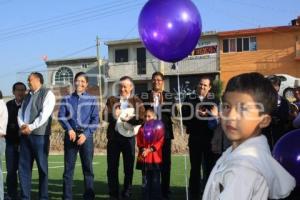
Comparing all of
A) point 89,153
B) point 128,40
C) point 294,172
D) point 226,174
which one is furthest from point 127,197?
point 128,40

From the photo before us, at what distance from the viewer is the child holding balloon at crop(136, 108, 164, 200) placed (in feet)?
20.9

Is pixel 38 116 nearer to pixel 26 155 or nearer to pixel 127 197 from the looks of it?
pixel 26 155

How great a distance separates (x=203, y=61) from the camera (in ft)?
117

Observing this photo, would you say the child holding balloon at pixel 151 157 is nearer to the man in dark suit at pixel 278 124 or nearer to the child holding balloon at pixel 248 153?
the man in dark suit at pixel 278 124

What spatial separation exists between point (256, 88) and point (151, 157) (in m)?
4.31

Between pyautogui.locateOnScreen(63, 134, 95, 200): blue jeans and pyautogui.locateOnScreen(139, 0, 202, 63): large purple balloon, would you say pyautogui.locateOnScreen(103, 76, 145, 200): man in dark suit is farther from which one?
pyautogui.locateOnScreen(139, 0, 202, 63): large purple balloon

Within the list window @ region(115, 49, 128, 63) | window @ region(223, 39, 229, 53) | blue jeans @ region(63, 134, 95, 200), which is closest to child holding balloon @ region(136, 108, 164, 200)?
blue jeans @ region(63, 134, 95, 200)

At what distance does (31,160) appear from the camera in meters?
6.59

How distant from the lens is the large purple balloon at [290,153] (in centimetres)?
296

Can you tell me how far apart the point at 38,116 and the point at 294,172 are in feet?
14.0

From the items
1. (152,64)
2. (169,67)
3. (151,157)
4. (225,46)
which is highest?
(225,46)

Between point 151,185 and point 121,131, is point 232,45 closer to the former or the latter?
point 121,131

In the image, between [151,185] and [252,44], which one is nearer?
[151,185]

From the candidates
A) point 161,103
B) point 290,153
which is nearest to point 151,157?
point 161,103
